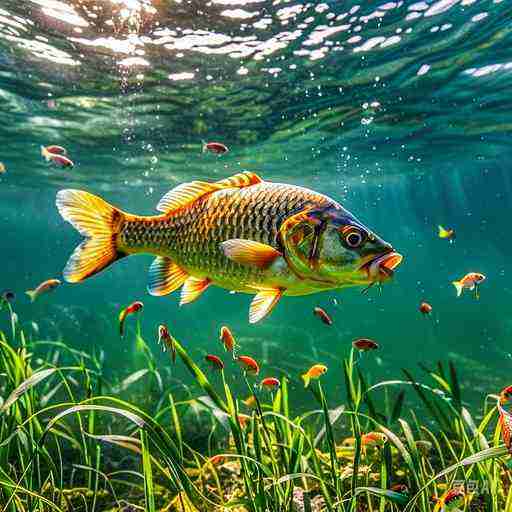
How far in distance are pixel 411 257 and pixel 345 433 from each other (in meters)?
110

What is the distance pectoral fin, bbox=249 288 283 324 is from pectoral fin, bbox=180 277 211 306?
34cm

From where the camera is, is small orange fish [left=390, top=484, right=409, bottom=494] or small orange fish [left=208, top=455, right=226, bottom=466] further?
small orange fish [left=208, top=455, right=226, bottom=466]

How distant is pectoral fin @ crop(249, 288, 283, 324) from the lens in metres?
1.92

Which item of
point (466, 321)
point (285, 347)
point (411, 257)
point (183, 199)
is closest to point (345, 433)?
point (183, 199)

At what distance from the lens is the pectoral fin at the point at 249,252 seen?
1.78m

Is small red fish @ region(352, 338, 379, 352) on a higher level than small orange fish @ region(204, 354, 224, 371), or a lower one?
Answer: lower

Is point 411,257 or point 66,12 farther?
point 411,257

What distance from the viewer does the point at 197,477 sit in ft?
15.3

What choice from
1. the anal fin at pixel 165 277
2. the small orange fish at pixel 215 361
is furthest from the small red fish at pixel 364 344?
the anal fin at pixel 165 277

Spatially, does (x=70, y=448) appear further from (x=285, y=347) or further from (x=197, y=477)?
(x=285, y=347)

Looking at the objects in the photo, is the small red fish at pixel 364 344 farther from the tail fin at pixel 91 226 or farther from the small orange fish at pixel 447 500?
the tail fin at pixel 91 226

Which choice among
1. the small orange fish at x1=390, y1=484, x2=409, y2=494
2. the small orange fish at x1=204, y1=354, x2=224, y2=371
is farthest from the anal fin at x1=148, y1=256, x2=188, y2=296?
the small orange fish at x1=390, y1=484, x2=409, y2=494

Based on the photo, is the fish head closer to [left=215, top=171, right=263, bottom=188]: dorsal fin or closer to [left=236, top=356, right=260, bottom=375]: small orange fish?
[left=215, top=171, right=263, bottom=188]: dorsal fin

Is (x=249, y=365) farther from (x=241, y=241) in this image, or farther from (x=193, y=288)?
(x=241, y=241)
